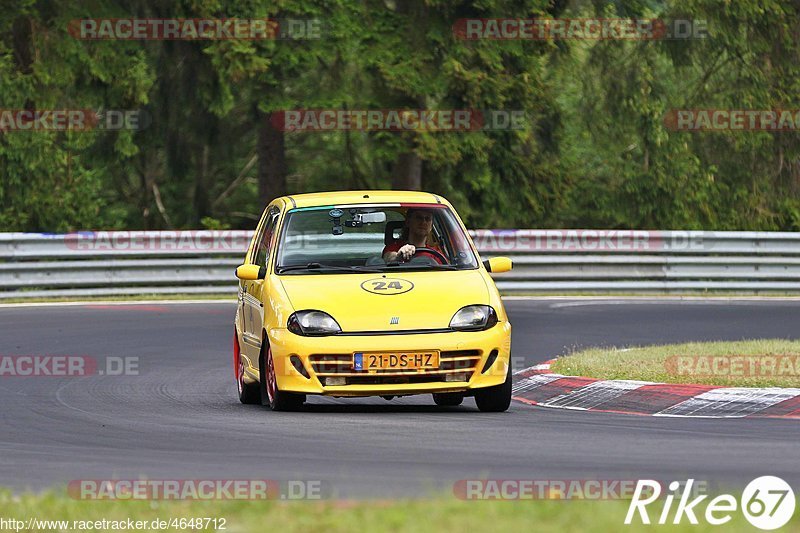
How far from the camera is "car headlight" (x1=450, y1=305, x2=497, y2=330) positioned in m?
11.2

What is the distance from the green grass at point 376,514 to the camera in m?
6.30

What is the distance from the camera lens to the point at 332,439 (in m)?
9.51

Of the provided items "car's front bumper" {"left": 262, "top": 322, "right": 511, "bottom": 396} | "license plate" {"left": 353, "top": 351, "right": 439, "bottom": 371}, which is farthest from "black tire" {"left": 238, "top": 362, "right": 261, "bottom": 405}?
"license plate" {"left": 353, "top": 351, "right": 439, "bottom": 371}

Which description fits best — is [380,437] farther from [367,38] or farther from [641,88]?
[641,88]

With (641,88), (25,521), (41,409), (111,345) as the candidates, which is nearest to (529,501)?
(25,521)

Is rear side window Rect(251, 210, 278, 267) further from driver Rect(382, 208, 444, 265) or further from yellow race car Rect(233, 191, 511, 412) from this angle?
driver Rect(382, 208, 444, 265)

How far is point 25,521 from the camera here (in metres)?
6.66

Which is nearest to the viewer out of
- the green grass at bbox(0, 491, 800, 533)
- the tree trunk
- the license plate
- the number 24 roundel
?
the green grass at bbox(0, 491, 800, 533)

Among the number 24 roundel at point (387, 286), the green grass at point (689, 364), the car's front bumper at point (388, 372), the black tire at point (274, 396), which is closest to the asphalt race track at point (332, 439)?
the black tire at point (274, 396)

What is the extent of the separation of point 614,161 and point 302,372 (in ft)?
87.0

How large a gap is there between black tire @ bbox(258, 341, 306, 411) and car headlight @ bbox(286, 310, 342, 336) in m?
0.39

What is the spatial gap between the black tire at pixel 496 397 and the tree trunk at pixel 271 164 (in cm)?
2029

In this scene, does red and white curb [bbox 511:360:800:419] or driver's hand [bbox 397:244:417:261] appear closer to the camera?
red and white curb [bbox 511:360:800:419]

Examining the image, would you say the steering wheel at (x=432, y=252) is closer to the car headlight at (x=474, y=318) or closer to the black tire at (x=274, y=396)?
the car headlight at (x=474, y=318)
